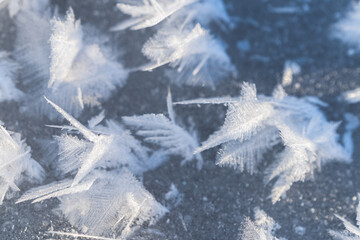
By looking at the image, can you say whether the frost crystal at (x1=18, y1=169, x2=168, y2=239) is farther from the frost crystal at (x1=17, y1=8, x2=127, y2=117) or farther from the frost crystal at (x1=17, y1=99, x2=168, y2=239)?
the frost crystal at (x1=17, y1=8, x2=127, y2=117)

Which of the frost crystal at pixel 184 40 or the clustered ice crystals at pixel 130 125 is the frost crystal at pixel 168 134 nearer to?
the clustered ice crystals at pixel 130 125

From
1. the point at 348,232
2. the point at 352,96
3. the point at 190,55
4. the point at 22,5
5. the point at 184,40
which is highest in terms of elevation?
the point at 22,5

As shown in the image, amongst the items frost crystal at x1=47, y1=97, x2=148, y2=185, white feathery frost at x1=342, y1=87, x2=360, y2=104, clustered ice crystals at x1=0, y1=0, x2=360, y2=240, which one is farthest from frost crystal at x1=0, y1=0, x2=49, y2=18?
white feathery frost at x1=342, y1=87, x2=360, y2=104

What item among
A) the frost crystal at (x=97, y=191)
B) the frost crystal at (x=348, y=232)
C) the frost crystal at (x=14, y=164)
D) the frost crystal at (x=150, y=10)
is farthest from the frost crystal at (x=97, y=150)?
the frost crystal at (x=348, y=232)

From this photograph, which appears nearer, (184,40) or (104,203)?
(104,203)

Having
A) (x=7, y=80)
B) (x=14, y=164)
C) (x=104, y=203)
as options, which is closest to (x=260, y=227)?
(x=104, y=203)

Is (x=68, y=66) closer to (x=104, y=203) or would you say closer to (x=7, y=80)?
(x=7, y=80)
